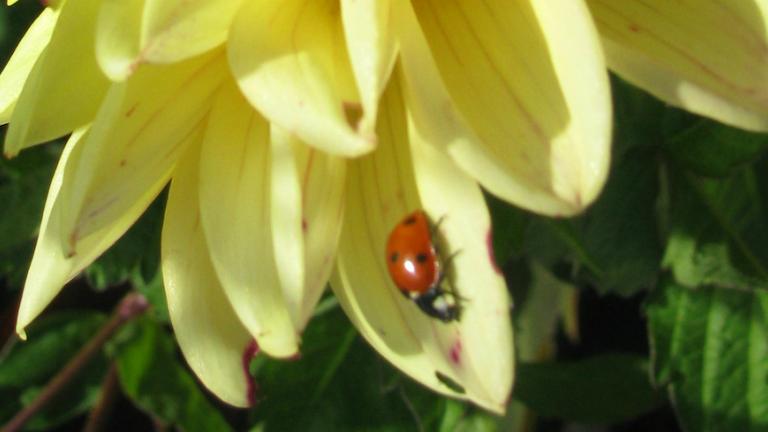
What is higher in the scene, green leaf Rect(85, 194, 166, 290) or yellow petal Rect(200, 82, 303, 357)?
yellow petal Rect(200, 82, 303, 357)

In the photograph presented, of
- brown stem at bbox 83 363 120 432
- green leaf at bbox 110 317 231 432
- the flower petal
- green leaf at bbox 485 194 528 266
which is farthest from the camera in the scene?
brown stem at bbox 83 363 120 432

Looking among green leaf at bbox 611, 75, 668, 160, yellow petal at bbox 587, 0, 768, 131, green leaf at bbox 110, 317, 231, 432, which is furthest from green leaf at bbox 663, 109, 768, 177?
green leaf at bbox 110, 317, 231, 432

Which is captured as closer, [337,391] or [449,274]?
[449,274]

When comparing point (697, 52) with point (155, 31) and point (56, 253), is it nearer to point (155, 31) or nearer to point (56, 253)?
point (155, 31)

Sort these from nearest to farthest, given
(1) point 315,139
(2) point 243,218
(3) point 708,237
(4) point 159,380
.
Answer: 1. (1) point 315,139
2. (2) point 243,218
3. (3) point 708,237
4. (4) point 159,380

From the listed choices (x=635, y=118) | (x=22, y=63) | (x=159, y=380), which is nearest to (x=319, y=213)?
(x=22, y=63)

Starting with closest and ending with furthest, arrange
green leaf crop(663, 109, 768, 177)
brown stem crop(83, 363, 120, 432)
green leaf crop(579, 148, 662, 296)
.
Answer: green leaf crop(663, 109, 768, 177)
green leaf crop(579, 148, 662, 296)
brown stem crop(83, 363, 120, 432)

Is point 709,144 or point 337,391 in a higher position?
point 709,144

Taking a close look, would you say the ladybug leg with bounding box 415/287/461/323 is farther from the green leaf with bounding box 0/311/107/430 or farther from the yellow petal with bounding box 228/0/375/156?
the green leaf with bounding box 0/311/107/430
